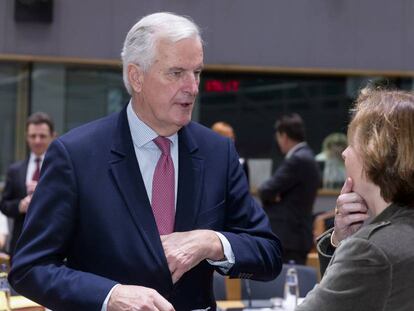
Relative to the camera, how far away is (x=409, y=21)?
32.5 feet

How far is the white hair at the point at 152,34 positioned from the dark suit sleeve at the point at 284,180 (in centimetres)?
383

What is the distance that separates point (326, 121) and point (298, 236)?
4091 mm

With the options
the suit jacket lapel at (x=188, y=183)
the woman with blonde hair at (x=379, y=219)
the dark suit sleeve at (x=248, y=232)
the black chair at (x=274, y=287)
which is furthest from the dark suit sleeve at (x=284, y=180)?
the woman with blonde hair at (x=379, y=219)

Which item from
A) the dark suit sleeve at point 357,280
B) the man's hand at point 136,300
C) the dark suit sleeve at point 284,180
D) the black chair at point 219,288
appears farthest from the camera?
the dark suit sleeve at point 284,180

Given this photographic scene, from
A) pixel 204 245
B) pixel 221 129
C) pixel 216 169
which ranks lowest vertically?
pixel 221 129

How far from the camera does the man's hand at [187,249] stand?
2.21 meters

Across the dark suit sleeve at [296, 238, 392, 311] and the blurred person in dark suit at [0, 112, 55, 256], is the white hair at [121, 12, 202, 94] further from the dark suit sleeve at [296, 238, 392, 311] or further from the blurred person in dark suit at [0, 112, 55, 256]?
the blurred person in dark suit at [0, 112, 55, 256]

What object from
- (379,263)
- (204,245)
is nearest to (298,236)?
(204,245)

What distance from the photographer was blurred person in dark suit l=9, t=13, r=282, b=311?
2.19 metres

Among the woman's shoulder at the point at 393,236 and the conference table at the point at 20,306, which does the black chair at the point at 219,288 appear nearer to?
the conference table at the point at 20,306

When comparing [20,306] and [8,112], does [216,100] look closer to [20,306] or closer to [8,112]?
[8,112]

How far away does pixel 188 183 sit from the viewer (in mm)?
2355

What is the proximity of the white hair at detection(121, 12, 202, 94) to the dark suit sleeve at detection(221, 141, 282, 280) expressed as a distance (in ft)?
1.36

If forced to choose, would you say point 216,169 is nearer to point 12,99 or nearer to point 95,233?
point 95,233
